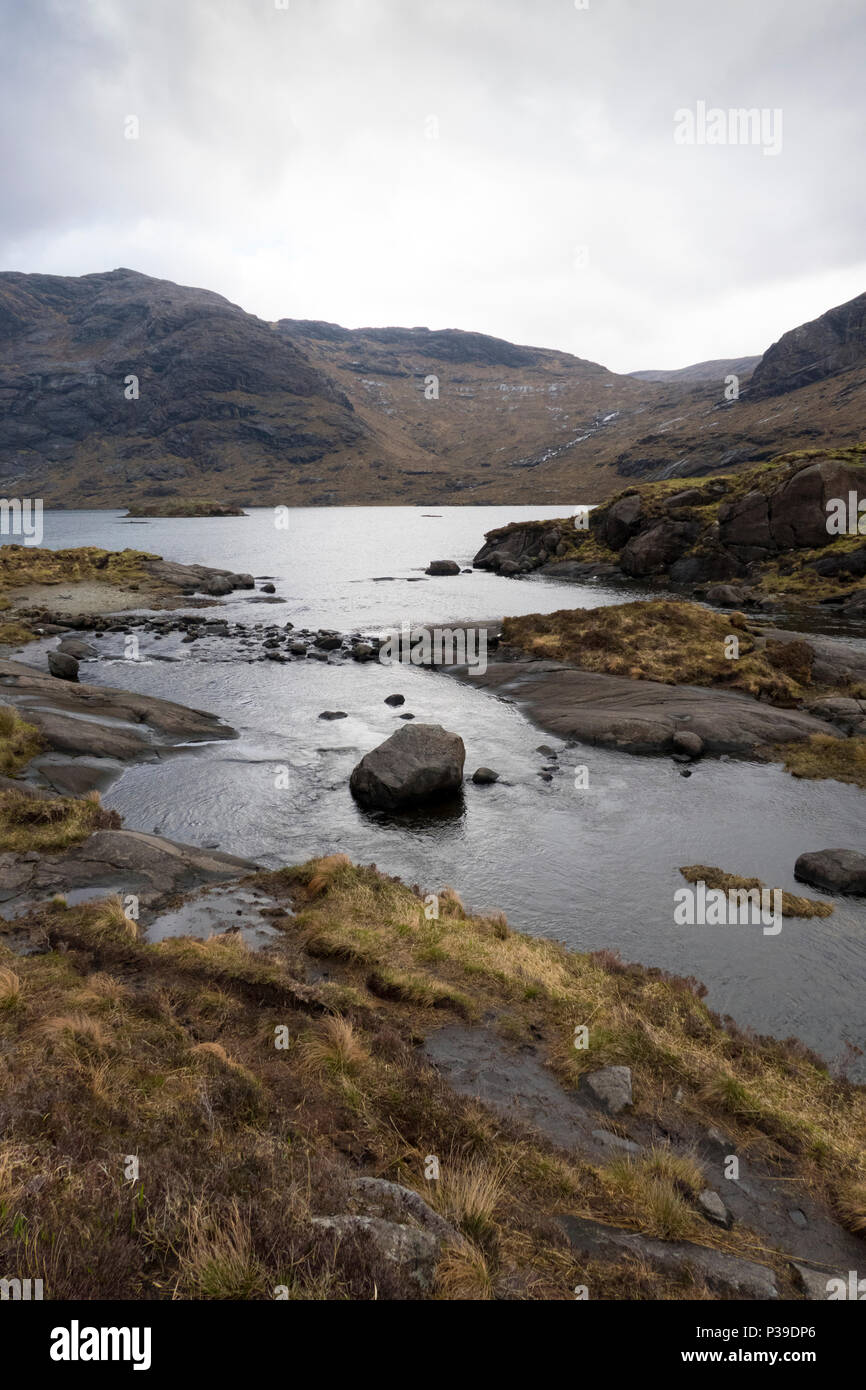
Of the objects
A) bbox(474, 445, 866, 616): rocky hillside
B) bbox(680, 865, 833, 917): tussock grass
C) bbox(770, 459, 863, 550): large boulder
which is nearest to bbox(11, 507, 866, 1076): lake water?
bbox(680, 865, 833, 917): tussock grass

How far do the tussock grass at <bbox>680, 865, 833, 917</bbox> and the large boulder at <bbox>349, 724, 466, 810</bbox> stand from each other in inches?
344

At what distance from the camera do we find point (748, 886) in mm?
18594

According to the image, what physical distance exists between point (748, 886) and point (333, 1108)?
1426 cm

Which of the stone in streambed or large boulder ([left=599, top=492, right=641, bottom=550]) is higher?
large boulder ([left=599, top=492, right=641, bottom=550])

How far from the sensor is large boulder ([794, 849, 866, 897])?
18234 millimetres

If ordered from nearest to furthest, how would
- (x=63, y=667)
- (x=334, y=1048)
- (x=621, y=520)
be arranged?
(x=334, y=1048)
(x=63, y=667)
(x=621, y=520)

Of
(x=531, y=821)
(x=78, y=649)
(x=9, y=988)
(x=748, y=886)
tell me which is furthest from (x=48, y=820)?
(x=78, y=649)

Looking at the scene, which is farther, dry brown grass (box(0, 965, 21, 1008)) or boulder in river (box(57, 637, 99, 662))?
boulder in river (box(57, 637, 99, 662))

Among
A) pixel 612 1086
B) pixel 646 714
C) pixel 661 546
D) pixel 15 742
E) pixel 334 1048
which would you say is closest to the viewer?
pixel 334 1048

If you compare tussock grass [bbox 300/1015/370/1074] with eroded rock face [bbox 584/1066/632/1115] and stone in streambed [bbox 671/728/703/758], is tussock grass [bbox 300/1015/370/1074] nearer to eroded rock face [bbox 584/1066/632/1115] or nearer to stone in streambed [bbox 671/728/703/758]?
eroded rock face [bbox 584/1066/632/1115]

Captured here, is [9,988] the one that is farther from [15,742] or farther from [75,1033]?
[15,742]

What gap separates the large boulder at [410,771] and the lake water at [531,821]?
2.71 feet
